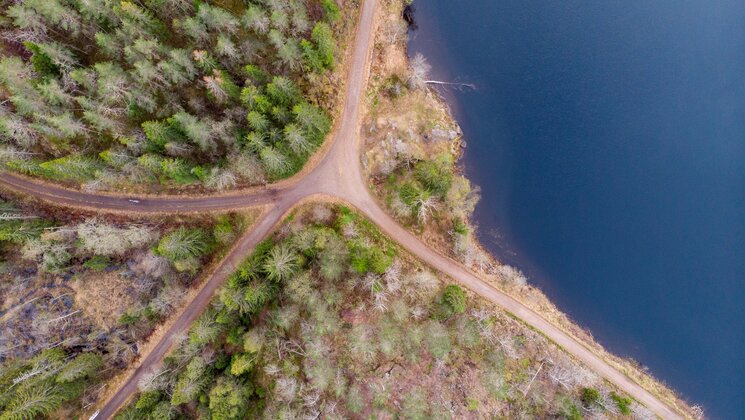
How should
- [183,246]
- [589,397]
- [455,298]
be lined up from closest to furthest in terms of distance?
1. [183,246]
2. [455,298]
3. [589,397]

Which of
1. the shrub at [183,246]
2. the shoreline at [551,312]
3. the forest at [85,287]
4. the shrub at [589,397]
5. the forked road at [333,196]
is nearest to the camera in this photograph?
the shrub at [183,246]

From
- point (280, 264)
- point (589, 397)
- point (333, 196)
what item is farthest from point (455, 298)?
point (589, 397)

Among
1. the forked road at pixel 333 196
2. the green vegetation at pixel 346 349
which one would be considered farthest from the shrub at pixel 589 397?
the forked road at pixel 333 196

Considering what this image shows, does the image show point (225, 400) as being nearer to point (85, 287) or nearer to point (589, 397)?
point (85, 287)

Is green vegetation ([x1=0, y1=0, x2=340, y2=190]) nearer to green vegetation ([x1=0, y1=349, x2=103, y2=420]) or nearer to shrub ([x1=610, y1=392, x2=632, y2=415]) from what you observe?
green vegetation ([x1=0, y1=349, x2=103, y2=420])

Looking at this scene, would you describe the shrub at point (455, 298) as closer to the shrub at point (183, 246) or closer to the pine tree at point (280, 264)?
the pine tree at point (280, 264)

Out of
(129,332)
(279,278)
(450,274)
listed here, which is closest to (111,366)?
(129,332)
